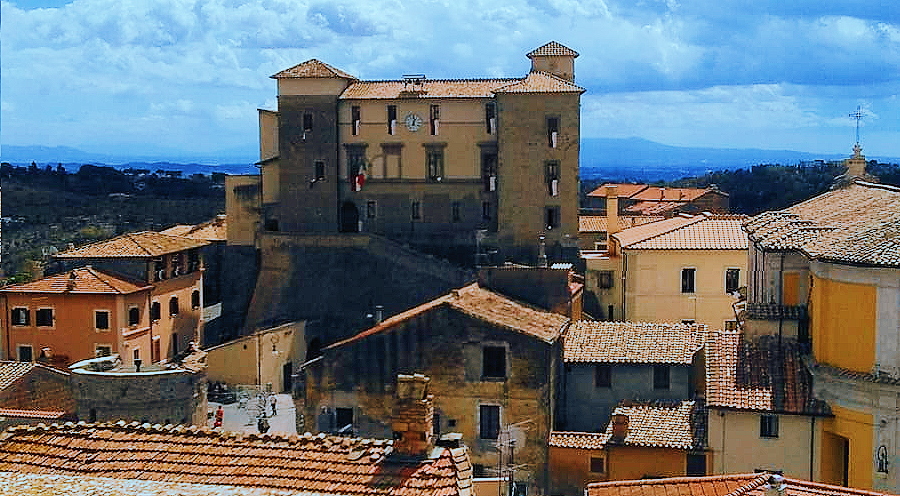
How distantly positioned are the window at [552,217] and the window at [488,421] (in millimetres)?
21106

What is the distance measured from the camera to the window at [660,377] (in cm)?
3578

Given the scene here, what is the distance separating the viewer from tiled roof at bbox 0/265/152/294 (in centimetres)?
4709

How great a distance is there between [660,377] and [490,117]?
77.5 ft

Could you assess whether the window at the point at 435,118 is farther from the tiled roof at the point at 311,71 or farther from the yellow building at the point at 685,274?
the yellow building at the point at 685,274

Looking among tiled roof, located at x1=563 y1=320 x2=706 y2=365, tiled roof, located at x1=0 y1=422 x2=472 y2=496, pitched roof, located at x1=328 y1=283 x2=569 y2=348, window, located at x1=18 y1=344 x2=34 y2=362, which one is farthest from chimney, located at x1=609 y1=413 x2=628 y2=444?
window, located at x1=18 y1=344 x2=34 y2=362

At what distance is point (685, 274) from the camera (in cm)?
5044

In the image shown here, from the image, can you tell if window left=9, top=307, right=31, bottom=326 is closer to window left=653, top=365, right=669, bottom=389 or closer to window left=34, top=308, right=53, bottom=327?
window left=34, top=308, right=53, bottom=327

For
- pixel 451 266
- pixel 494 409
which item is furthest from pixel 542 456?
pixel 451 266

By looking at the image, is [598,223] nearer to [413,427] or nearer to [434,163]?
[434,163]

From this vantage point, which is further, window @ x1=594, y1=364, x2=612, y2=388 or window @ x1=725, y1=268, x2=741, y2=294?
window @ x1=725, y1=268, x2=741, y2=294

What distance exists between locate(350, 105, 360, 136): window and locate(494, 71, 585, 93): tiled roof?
7535 millimetres

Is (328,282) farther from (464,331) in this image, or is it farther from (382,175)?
(464,331)

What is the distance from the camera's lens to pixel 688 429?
32.5m

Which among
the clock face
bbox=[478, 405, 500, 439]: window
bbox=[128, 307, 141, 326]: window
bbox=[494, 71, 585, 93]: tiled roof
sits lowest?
bbox=[478, 405, 500, 439]: window
